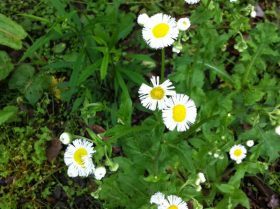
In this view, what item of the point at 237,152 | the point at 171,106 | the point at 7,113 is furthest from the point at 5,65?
the point at 237,152

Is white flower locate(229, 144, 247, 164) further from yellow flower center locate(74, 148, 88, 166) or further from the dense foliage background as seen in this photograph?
yellow flower center locate(74, 148, 88, 166)

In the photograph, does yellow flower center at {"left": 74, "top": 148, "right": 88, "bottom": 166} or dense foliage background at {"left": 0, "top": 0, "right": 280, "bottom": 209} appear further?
dense foliage background at {"left": 0, "top": 0, "right": 280, "bottom": 209}

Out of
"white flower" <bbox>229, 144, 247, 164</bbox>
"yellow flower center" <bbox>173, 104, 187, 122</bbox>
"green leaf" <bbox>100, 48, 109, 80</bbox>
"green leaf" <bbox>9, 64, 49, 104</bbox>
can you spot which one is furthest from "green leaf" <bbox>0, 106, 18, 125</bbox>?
"white flower" <bbox>229, 144, 247, 164</bbox>

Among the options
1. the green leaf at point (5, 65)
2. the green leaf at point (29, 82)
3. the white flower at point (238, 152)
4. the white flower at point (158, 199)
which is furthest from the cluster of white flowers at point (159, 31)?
the green leaf at point (5, 65)

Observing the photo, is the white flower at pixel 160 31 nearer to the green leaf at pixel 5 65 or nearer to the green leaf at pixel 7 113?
the green leaf at pixel 7 113

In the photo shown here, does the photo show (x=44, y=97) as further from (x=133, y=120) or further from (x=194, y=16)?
(x=194, y=16)

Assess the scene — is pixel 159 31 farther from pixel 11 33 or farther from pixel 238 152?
pixel 11 33

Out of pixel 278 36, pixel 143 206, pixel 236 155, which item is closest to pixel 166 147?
pixel 143 206
